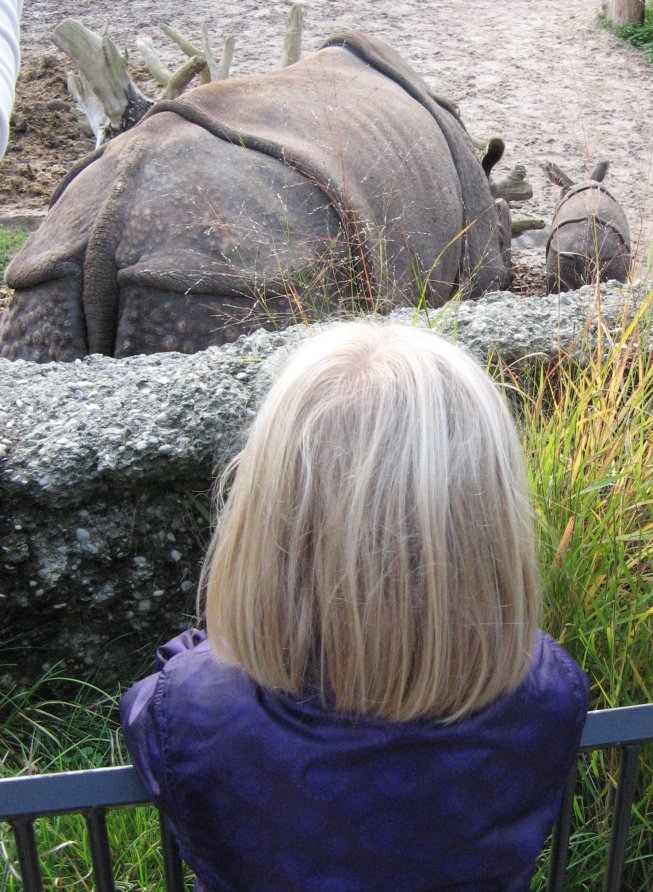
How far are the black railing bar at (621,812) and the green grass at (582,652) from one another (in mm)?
252

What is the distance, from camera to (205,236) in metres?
3.17

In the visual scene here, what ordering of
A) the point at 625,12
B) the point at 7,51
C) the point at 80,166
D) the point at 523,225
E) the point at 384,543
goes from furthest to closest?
the point at 625,12 → the point at 523,225 → the point at 80,166 → the point at 7,51 → the point at 384,543

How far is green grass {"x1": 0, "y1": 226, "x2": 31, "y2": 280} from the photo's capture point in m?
5.38

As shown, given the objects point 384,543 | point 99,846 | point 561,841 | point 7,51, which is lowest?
point 561,841

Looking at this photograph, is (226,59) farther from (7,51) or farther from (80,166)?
(7,51)

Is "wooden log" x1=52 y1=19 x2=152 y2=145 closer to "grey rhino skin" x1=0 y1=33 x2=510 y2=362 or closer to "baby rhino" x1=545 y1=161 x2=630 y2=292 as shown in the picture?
"grey rhino skin" x1=0 y1=33 x2=510 y2=362

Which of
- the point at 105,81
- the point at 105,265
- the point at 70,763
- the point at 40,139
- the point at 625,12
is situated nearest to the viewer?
the point at 70,763

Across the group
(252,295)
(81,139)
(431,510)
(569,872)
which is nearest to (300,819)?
(431,510)

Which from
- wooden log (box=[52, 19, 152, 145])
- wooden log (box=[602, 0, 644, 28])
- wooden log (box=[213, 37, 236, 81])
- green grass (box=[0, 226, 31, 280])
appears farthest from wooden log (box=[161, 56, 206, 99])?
wooden log (box=[602, 0, 644, 28])

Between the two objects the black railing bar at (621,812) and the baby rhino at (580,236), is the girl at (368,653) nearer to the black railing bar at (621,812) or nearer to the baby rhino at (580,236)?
the black railing bar at (621,812)

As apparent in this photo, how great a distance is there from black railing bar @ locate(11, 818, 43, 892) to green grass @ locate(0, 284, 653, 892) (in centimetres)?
44

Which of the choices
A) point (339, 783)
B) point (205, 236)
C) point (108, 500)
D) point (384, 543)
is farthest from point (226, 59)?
point (339, 783)

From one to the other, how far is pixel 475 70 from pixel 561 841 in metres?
8.60

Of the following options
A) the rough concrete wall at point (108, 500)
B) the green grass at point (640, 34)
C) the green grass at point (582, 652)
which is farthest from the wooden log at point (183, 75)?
the green grass at point (640, 34)
